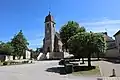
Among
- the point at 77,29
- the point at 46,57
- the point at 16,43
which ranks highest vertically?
the point at 77,29

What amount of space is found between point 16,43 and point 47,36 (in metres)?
14.8

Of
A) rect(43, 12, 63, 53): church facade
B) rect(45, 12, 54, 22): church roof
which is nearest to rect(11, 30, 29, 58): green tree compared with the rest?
rect(43, 12, 63, 53): church facade

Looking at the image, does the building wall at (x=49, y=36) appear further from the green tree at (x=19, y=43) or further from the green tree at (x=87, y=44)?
the green tree at (x=87, y=44)

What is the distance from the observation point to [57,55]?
70.5m

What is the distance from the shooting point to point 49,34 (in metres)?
74.4

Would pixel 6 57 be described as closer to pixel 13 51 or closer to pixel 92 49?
pixel 13 51

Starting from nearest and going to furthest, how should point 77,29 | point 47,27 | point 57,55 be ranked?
point 77,29 < point 57,55 < point 47,27

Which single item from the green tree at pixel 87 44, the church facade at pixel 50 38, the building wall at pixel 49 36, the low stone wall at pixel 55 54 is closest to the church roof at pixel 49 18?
the church facade at pixel 50 38

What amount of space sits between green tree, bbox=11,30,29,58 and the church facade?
35.1 feet

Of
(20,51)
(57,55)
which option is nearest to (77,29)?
(57,55)

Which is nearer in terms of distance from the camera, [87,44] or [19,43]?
[87,44]

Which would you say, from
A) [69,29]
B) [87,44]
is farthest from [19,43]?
[87,44]

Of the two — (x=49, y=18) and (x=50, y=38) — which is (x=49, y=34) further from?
(x=49, y=18)

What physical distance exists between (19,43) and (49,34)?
14.7 metres
